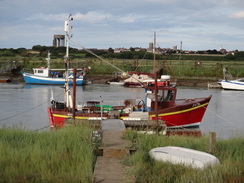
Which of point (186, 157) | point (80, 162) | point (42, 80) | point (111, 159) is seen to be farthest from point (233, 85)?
point (80, 162)

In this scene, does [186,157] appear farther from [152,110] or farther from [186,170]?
[152,110]

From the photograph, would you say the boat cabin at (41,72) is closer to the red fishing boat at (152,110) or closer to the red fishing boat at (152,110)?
the red fishing boat at (152,110)

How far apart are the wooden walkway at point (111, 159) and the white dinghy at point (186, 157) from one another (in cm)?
77

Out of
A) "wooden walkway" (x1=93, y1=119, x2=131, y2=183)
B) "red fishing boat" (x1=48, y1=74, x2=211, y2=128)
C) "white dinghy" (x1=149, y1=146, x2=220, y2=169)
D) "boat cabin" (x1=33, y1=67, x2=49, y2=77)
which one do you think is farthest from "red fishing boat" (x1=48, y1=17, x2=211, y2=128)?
"boat cabin" (x1=33, y1=67, x2=49, y2=77)

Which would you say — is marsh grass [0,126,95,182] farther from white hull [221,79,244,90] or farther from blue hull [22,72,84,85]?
blue hull [22,72,84,85]

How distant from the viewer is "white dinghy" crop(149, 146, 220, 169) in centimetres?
885

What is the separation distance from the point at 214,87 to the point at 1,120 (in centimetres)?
3315

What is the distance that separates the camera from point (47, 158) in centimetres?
909

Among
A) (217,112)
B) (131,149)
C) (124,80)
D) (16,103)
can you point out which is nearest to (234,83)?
(124,80)

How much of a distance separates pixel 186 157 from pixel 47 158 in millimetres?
2930

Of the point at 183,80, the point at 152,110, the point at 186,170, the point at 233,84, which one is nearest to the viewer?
the point at 186,170

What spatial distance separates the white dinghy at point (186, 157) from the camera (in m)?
8.85

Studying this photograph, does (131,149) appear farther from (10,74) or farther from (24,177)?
(10,74)

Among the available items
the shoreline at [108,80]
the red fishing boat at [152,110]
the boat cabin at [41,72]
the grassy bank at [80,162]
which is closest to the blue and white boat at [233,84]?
the shoreline at [108,80]
